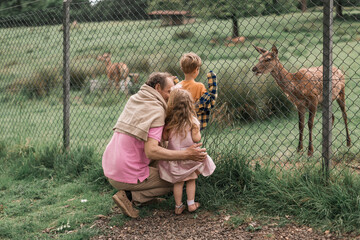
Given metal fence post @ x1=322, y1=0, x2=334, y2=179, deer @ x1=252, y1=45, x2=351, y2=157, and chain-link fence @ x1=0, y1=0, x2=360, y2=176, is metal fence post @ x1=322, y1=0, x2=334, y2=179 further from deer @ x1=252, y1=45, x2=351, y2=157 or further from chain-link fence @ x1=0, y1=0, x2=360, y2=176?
deer @ x1=252, y1=45, x2=351, y2=157

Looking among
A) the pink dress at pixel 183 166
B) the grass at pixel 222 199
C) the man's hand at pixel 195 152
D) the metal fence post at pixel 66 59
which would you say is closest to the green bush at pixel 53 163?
the grass at pixel 222 199

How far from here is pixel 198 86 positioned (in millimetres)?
4219

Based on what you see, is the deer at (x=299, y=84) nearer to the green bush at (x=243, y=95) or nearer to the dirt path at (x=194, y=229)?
the green bush at (x=243, y=95)

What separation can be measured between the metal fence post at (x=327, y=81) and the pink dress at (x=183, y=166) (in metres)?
1.09

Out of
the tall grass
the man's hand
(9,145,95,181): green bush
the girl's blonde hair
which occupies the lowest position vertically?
(9,145,95,181): green bush

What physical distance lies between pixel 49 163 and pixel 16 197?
0.89 meters

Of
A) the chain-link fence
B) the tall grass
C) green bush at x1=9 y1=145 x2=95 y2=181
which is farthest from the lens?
green bush at x1=9 y1=145 x2=95 y2=181

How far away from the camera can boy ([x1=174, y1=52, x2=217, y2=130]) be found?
409 centimetres

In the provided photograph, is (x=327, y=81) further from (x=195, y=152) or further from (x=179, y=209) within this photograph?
(x=179, y=209)

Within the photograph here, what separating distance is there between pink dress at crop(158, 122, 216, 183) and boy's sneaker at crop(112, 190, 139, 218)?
435mm

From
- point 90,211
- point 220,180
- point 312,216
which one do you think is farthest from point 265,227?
point 90,211

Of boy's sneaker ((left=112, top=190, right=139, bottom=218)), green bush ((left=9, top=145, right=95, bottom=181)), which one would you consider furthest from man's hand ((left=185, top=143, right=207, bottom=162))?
green bush ((left=9, top=145, right=95, bottom=181))

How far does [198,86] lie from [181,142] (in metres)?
0.67

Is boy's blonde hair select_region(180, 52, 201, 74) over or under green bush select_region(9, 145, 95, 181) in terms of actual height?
over
